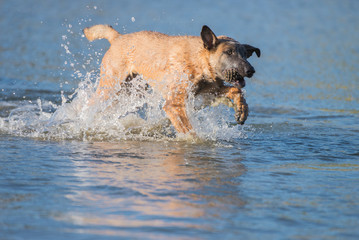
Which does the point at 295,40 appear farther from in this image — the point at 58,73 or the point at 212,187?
the point at 212,187

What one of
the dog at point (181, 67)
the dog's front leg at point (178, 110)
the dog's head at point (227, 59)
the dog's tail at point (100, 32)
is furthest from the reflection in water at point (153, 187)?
the dog's tail at point (100, 32)

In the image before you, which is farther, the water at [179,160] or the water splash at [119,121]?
the water splash at [119,121]

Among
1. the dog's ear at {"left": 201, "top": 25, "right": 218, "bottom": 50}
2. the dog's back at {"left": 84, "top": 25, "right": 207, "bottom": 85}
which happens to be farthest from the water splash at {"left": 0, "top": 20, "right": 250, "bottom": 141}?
the dog's ear at {"left": 201, "top": 25, "right": 218, "bottom": 50}

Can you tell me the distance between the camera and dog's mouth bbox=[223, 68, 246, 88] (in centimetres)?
642

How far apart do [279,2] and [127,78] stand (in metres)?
15.9

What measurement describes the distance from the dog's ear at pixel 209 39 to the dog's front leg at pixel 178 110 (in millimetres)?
596

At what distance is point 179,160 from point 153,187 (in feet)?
3.65

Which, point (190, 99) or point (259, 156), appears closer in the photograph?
point (259, 156)

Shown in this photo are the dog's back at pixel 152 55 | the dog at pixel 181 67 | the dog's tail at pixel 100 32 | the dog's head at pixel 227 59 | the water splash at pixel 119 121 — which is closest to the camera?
the dog's head at pixel 227 59

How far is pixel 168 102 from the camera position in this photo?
676 centimetres

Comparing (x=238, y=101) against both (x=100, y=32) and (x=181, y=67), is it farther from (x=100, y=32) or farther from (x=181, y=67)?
(x=100, y=32)

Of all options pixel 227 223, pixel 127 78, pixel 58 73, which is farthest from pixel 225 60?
pixel 58 73

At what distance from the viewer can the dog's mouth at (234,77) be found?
6.42 meters

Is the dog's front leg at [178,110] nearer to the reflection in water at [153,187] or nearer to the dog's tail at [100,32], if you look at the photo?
the reflection in water at [153,187]
